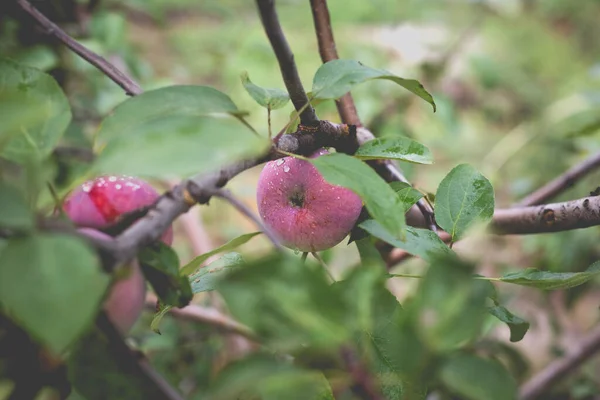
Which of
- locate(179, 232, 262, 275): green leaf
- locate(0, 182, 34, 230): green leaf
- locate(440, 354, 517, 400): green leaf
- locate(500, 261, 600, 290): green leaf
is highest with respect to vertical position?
locate(0, 182, 34, 230): green leaf

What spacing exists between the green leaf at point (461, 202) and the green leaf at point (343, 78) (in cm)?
9

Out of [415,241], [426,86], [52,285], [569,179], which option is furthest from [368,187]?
[426,86]

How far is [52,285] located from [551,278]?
0.94 feet

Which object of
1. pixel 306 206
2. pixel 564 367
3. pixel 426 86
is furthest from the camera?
pixel 426 86

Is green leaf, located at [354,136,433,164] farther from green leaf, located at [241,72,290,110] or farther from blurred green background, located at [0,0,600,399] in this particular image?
blurred green background, located at [0,0,600,399]

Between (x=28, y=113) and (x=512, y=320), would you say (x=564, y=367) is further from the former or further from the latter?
(x=28, y=113)

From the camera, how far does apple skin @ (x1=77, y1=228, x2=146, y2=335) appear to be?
10.4 inches

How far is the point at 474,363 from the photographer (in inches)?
8.5

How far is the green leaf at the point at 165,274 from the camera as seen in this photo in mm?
283

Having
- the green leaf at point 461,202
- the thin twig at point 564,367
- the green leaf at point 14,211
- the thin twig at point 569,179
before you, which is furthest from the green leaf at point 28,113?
the thin twig at point 564,367

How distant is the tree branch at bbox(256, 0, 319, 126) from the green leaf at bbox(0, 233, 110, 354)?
0.13 meters

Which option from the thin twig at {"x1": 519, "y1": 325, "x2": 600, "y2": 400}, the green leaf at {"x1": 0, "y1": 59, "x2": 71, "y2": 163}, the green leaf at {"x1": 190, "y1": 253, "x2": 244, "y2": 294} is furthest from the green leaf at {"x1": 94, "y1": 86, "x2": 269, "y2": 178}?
the thin twig at {"x1": 519, "y1": 325, "x2": 600, "y2": 400}

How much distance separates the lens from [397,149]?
0.38m

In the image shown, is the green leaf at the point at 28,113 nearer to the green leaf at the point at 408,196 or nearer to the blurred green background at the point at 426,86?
the blurred green background at the point at 426,86
